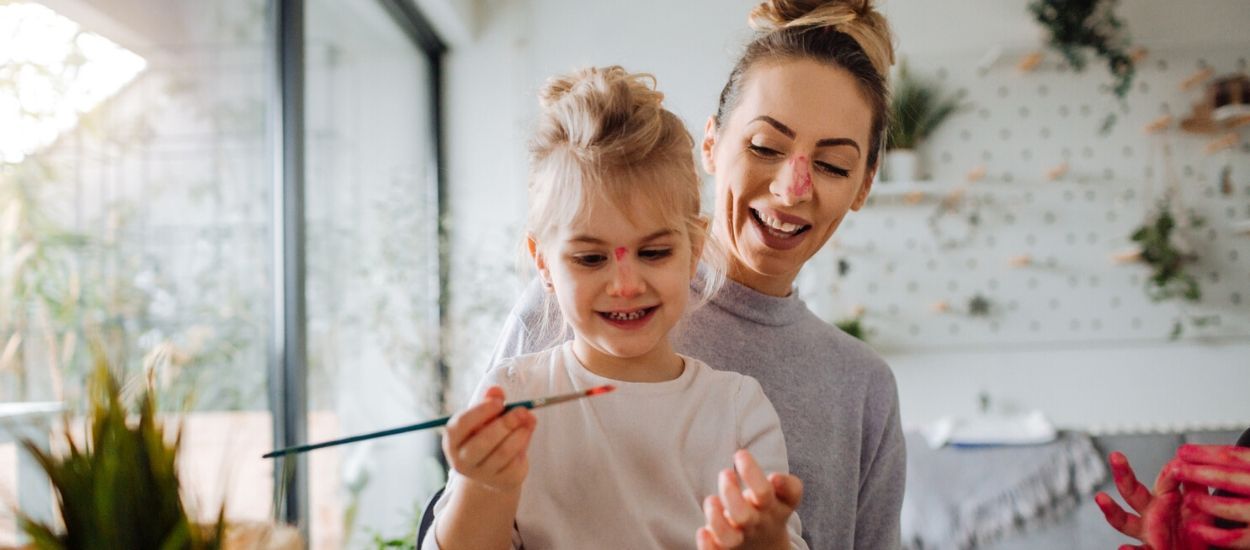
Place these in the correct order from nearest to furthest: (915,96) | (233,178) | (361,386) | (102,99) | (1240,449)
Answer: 1. (1240,449)
2. (102,99)
3. (233,178)
4. (361,386)
5. (915,96)

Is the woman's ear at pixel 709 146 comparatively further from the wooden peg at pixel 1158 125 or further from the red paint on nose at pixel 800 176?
the wooden peg at pixel 1158 125

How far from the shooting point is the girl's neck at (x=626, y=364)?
Result: 0.89 metres

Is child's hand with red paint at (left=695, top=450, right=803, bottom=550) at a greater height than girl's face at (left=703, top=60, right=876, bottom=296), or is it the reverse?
girl's face at (left=703, top=60, right=876, bottom=296)

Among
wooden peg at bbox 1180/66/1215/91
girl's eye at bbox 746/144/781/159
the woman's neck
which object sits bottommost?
the woman's neck

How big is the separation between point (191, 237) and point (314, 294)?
0.86 meters

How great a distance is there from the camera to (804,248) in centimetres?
111

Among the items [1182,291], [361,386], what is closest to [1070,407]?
[1182,291]

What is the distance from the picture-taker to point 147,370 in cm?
62

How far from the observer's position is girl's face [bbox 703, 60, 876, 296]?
1.05 meters

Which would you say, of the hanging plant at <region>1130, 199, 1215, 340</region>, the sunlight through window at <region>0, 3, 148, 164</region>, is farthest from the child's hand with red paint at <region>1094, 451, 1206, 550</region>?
the hanging plant at <region>1130, 199, 1215, 340</region>

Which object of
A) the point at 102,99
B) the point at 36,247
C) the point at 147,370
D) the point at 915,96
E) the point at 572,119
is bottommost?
the point at 147,370

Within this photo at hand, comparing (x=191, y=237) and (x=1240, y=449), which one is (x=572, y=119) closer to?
(x=1240, y=449)

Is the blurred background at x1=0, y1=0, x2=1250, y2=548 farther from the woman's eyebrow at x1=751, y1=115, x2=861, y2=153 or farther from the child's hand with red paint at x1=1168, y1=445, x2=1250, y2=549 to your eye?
the child's hand with red paint at x1=1168, y1=445, x2=1250, y2=549

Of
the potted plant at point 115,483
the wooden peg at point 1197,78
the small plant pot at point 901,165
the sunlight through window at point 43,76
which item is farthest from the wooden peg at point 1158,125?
the potted plant at point 115,483
